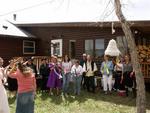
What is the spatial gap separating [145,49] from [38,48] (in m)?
10.1

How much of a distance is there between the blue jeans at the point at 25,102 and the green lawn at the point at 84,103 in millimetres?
2967

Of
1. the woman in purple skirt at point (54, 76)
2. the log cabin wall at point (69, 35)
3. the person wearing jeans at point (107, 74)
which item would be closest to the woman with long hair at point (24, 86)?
the woman in purple skirt at point (54, 76)

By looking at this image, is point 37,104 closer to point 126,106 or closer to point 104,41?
point 126,106

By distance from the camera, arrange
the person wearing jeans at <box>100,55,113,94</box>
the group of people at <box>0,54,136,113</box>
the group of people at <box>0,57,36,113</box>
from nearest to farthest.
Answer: the group of people at <box>0,57,36,113</box>
the group of people at <box>0,54,136,113</box>
the person wearing jeans at <box>100,55,113,94</box>

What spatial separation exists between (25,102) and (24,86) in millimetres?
445

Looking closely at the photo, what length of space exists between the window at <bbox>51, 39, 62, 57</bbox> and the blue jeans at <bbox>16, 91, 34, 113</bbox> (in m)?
13.4

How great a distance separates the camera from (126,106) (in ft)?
43.4

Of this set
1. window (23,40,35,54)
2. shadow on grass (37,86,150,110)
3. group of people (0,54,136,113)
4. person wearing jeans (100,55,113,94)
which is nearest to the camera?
shadow on grass (37,86,150,110)

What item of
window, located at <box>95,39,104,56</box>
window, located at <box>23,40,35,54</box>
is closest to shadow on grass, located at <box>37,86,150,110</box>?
window, located at <box>95,39,104,56</box>

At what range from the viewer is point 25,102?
9.40 metres

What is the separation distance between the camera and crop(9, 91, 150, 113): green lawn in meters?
12.7

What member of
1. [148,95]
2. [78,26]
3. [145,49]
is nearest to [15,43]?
[78,26]

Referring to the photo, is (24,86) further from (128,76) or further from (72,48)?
(72,48)

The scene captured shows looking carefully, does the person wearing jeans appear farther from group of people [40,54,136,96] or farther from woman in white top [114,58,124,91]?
woman in white top [114,58,124,91]
